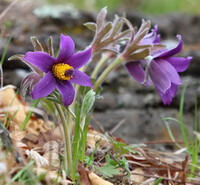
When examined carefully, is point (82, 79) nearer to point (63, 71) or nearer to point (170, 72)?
point (63, 71)

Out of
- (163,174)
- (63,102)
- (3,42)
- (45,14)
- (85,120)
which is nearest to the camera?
(63,102)

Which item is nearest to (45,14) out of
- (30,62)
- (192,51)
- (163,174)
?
(192,51)

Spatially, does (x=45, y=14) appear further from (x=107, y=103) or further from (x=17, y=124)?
(x=17, y=124)

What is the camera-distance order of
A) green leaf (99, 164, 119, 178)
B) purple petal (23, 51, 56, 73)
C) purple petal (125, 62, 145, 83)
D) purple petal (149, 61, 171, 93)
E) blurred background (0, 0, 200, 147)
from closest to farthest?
purple petal (23, 51, 56, 73)
green leaf (99, 164, 119, 178)
purple petal (149, 61, 171, 93)
purple petal (125, 62, 145, 83)
blurred background (0, 0, 200, 147)

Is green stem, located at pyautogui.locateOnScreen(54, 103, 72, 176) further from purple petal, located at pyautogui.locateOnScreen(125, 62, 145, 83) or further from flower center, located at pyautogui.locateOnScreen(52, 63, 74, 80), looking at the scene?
purple petal, located at pyautogui.locateOnScreen(125, 62, 145, 83)

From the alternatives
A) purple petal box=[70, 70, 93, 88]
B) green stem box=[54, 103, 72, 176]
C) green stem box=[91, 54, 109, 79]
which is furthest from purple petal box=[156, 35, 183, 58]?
green stem box=[54, 103, 72, 176]

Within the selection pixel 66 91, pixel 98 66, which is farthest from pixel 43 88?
pixel 98 66

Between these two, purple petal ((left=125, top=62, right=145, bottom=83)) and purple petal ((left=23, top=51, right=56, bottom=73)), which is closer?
purple petal ((left=23, top=51, right=56, bottom=73))
